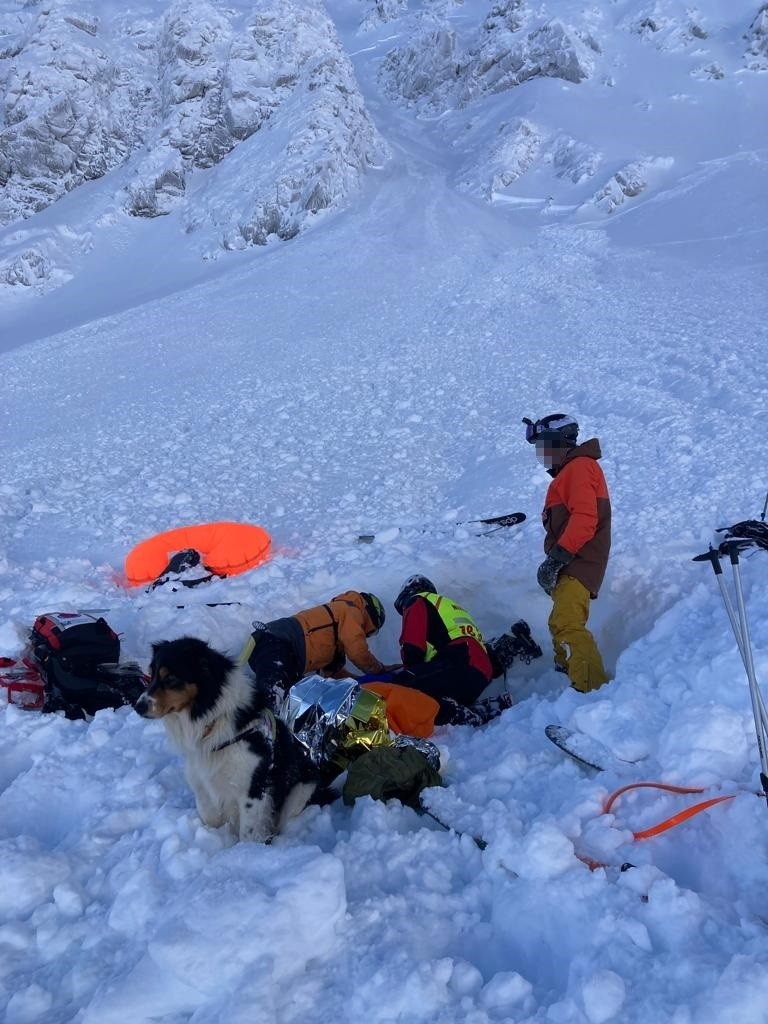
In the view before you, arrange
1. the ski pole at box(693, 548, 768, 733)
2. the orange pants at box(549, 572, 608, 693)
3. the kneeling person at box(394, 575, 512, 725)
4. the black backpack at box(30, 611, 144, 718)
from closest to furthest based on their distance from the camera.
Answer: the ski pole at box(693, 548, 768, 733) < the orange pants at box(549, 572, 608, 693) < the black backpack at box(30, 611, 144, 718) < the kneeling person at box(394, 575, 512, 725)

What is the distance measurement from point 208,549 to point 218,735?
11.6 ft

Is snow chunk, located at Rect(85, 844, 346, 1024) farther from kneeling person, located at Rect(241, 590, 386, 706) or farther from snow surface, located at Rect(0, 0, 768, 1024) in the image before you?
kneeling person, located at Rect(241, 590, 386, 706)

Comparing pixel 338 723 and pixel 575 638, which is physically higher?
pixel 338 723

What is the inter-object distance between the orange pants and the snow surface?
20cm

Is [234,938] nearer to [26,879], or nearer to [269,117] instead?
[26,879]

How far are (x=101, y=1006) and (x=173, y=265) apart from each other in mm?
24594

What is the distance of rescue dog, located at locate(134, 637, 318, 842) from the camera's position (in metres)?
3.16

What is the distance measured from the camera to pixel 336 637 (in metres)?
5.04

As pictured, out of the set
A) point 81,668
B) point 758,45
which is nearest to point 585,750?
point 81,668

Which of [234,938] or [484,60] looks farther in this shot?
[484,60]

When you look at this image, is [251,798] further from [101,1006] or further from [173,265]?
[173,265]

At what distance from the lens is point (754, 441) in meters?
6.95

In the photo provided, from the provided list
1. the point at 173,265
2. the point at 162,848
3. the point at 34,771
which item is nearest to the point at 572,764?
the point at 162,848

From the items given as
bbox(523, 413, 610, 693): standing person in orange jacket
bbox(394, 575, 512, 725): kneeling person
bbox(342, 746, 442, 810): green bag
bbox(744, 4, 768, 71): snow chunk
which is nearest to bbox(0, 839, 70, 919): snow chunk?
bbox(342, 746, 442, 810): green bag
